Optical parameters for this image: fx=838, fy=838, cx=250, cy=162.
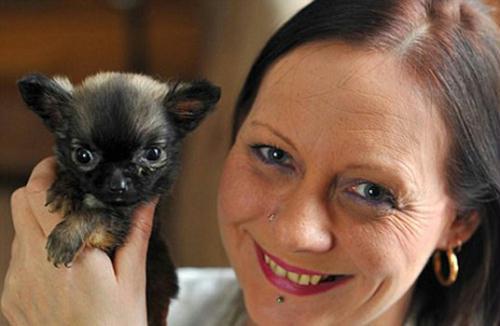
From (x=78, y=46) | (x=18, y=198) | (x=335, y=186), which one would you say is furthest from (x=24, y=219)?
(x=78, y=46)

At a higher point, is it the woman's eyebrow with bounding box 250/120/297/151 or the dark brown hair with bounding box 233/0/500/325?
the dark brown hair with bounding box 233/0/500/325

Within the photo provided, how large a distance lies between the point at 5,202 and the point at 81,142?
7.55 ft

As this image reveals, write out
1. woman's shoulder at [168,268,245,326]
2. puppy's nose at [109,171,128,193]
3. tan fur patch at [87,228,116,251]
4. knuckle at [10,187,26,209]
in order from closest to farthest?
puppy's nose at [109,171,128,193], tan fur patch at [87,228,116,251], knuckle at [10,187,26,209], woman's shoulder at [168,268,245,326]

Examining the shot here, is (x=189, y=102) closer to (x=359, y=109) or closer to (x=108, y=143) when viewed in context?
(x=108, y=143)

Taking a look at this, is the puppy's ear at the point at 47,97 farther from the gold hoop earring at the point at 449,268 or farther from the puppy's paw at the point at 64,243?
the gold hoop earring at the point at 449,268

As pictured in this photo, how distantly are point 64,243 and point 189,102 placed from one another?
1.13 ft

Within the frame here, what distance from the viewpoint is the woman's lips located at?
157cm

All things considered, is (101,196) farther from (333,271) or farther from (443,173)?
(443,173)

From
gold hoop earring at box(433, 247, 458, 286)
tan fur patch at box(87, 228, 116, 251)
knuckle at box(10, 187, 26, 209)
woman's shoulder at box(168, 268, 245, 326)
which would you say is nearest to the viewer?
tan fur patch at box(87, 228, 116, 251)

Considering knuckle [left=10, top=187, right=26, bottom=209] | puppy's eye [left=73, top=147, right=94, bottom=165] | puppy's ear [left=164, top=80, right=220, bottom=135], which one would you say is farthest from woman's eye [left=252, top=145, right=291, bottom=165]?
knuckle [left=10, top=187, right=26, bottom=209]

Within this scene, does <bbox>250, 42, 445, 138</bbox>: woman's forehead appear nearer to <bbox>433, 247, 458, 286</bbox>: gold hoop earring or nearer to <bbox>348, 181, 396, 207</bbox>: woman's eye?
<bbox>348, 181, 396, 207</bbox>: woman's eye

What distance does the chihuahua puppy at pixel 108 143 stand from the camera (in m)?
1.42

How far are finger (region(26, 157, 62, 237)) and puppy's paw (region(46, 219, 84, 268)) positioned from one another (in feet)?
0.16

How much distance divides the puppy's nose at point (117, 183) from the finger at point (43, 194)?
0.19 m
